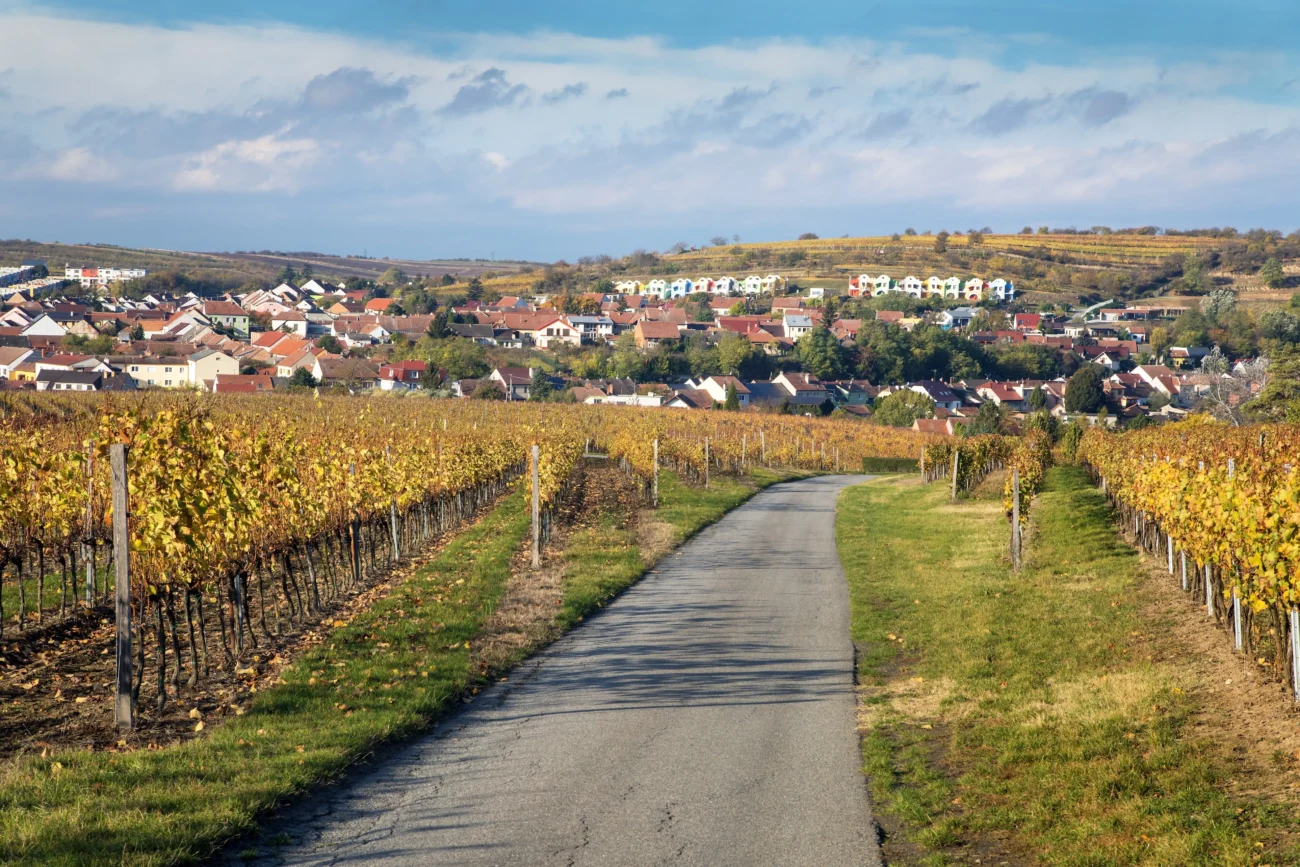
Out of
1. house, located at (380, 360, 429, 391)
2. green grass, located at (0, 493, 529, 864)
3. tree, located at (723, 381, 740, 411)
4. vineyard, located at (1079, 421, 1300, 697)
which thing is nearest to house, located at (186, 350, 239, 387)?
house, located at (380, 360, 429, 391)

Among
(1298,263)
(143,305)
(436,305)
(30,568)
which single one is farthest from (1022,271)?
(30,568)

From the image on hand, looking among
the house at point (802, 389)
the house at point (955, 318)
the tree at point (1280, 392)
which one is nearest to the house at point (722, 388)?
the house at point (802, 389)

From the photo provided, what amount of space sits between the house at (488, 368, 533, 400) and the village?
11.6 inches

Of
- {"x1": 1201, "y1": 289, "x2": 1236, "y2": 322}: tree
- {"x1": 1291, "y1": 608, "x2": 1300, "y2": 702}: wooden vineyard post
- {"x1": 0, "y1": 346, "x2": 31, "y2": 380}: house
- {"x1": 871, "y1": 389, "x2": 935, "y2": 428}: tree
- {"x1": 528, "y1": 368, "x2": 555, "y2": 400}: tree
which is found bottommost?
{"x1": 871, "y1": 389, "x2": 935, "y2": 428}: tree

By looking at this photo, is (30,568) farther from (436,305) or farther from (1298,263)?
(1298,263)

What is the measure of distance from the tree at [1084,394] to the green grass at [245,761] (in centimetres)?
10043

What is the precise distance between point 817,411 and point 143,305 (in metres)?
131

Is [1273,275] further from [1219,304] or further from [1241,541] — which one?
[1241,541]

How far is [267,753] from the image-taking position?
9070 millimetres

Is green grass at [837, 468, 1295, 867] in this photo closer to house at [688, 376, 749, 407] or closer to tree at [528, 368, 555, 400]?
tree at [528, 368, 555, 400]

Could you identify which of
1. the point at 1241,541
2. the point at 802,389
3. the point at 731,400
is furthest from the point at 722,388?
the point at 1241,541

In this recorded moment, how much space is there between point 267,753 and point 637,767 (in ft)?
9.81

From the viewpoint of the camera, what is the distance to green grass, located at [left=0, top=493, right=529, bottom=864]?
23.1 ft

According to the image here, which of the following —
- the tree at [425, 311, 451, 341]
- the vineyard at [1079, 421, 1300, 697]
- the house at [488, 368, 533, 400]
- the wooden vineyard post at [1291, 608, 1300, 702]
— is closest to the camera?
the wooden vineyard post at [1291, 608, 1300, 702]
